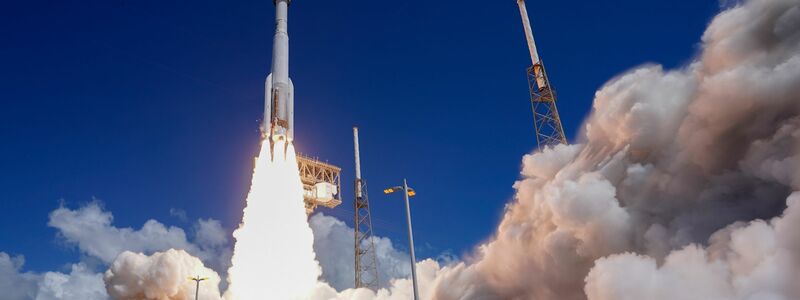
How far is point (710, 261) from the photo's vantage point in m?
27.4

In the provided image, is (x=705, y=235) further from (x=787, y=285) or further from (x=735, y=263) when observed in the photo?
(x=787, y=285)

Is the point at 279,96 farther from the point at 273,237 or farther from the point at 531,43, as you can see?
the point at 531,43

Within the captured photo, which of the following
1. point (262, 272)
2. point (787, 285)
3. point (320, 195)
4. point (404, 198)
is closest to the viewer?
point (787, 285)

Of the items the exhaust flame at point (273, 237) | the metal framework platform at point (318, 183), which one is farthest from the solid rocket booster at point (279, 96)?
the metal framework platform at point (318, 183)

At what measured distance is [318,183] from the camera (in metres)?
69.2

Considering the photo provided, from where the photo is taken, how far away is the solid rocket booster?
48.8 meters

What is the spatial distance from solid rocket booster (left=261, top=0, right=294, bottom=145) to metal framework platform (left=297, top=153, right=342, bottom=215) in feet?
60.2

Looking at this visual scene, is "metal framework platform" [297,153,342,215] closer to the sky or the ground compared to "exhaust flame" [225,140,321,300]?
closer to the sky

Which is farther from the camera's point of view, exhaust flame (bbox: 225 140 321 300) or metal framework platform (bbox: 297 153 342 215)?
metal framework platform (bbox: 297 153 342 215)

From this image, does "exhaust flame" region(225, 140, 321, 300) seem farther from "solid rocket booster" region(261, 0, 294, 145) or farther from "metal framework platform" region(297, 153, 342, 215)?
"metal framework platform" region(297, 153, 342, 215)

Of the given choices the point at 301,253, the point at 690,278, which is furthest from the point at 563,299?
the point at 301,253

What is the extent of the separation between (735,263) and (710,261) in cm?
149

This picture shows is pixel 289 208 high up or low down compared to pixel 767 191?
up

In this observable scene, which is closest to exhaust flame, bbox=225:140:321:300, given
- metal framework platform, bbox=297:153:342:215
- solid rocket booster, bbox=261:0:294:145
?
solid rocket booster, bbox=261:0:294:145
